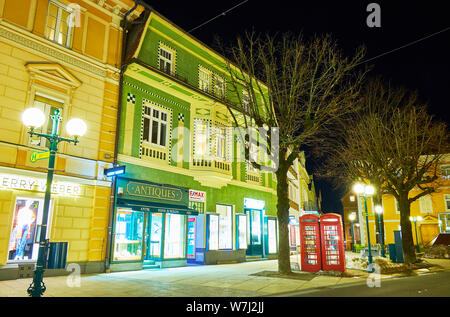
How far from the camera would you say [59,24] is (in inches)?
513

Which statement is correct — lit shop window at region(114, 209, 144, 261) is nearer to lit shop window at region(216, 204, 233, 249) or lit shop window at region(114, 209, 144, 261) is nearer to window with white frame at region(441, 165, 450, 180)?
lit shop window at region(216, 204, 233, 249)

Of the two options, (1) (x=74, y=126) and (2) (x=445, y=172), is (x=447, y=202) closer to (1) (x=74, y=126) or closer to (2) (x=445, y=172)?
(2) (x=445, y=172)

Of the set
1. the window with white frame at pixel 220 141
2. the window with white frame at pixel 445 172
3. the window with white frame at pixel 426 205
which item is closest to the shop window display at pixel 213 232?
the window with white frame at pixel 220 141

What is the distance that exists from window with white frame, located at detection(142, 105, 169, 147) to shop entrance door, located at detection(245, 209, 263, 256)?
767 cm

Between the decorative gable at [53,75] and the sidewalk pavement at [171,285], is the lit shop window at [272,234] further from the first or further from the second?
the decorative gable at [53,75]

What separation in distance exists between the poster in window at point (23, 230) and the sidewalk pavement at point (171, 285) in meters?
1.07

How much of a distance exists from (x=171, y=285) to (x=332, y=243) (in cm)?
704

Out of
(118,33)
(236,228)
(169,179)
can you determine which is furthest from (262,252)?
(118,33)

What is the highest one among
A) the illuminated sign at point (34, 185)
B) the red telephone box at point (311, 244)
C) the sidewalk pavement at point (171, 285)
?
the illuminated sign at point (34, 185)

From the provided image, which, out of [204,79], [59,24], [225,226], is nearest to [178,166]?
[225,226]

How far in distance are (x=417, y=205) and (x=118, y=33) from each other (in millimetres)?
39018

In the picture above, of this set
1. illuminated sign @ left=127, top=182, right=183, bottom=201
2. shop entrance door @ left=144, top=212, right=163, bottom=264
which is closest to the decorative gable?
illuminated sign @ left=127, top=182, right=183, bottom=201

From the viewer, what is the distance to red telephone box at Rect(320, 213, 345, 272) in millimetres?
13211

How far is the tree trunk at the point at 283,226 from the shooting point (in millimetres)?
12812
